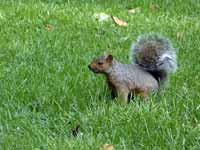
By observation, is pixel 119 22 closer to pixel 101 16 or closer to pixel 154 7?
pixel 101 16

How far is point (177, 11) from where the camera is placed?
7.39 m

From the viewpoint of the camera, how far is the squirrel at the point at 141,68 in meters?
4.11

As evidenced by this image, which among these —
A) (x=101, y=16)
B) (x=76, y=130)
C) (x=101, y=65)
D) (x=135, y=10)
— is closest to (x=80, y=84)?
(x=101, y=65)

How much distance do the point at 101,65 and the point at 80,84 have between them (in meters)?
0.35

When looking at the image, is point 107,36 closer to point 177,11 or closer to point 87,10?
point 87,10

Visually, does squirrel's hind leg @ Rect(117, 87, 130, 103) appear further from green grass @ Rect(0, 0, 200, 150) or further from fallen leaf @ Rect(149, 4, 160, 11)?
fallen leaf @ Rect(149, 4, 160, 11)

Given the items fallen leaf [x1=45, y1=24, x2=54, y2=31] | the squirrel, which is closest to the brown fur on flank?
the squirrel

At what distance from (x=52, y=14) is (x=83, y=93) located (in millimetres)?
2469

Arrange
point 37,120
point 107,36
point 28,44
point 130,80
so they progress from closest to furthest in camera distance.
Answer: point 37,120, point 130,80, point 28,44, point 107,36

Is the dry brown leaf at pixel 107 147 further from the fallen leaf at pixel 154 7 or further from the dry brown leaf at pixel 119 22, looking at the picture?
the fallen leaf at pixel 154 7

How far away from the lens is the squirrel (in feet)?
13.5

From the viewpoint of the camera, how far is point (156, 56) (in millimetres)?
4250

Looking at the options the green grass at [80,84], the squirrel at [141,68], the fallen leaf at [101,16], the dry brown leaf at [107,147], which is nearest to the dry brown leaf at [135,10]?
the green grass at [80,84]

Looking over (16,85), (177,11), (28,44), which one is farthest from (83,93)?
(177,11)
